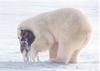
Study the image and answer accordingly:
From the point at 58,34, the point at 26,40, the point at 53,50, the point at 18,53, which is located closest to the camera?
the point at 58,34

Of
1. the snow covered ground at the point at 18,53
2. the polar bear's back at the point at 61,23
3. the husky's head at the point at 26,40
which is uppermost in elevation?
the polar bear's back at the point at 61,23

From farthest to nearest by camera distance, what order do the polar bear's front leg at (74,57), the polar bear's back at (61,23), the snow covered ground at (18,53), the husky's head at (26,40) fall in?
the polar bear's front leg at (74,57) → the husky's head at (26,40) → the polar bear's back at (61,23) → the snow covered ground at (18,53)

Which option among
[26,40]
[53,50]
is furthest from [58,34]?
[26,40]

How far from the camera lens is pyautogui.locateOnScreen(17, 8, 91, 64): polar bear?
904 centimetres

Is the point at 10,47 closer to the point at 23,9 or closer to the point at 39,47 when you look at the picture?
the point at 39,47

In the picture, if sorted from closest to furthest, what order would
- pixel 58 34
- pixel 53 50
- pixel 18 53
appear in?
pixel 58 34
pixel 53 50
pixel 18 53

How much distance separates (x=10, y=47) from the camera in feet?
39.5

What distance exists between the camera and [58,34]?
9.12m

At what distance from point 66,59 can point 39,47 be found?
491 millimetres

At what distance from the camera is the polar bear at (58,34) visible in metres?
9.04

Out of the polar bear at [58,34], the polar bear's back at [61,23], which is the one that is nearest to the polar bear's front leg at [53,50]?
the polar bear at [58,34]

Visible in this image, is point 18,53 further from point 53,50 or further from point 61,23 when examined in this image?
point 61,23

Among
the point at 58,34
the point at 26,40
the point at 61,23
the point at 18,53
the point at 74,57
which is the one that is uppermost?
the point at 61,23

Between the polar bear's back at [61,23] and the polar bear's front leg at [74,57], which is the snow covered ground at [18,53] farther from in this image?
the polar bear's back at [61,23]
